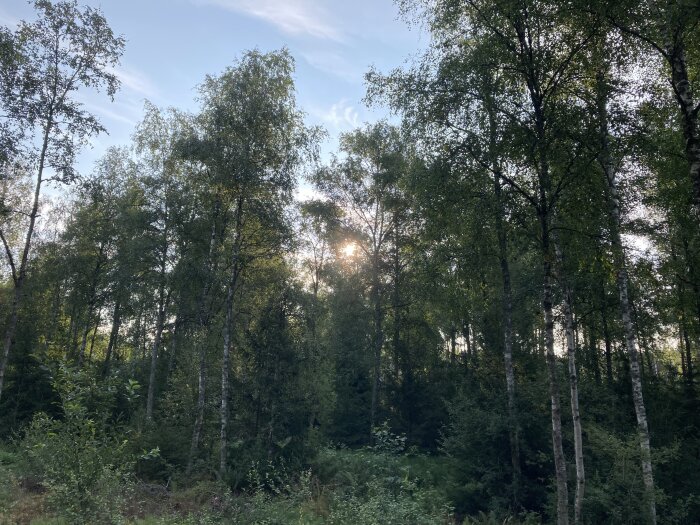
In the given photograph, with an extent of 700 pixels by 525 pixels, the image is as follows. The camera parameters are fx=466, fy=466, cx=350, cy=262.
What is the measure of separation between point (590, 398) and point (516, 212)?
8869 mm

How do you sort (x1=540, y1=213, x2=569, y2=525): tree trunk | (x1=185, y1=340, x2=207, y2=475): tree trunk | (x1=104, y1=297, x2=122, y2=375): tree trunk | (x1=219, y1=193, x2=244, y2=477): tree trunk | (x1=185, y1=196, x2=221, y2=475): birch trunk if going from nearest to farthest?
(x1=540, y1=213, x2=569, y2=525): tree trunk
(x1=219, y1=193, x2=244, y2=477): tree trunk
(x1=185, y1=340, x2=207, y2=475): tree trunk
(x1=185, y1=196, x2=221, y2=475): birch trunk
(x1=104, y1=297, x2=122, y2=375): tree trunk

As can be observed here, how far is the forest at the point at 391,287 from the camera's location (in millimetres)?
8680

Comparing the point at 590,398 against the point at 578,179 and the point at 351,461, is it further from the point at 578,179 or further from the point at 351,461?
the point at 578,179

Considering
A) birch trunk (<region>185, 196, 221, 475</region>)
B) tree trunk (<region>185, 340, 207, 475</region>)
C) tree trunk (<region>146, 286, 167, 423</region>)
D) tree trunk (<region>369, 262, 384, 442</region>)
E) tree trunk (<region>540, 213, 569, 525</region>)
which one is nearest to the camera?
tree trunk (<region>540, 213, 569, 525</region>)

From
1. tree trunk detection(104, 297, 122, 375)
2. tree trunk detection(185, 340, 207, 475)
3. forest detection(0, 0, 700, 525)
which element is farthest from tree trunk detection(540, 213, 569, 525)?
tree trunk detection(104, 297, 122, 375)

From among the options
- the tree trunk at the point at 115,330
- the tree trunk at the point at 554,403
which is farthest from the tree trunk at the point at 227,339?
the tree trunk at the point at 115,330

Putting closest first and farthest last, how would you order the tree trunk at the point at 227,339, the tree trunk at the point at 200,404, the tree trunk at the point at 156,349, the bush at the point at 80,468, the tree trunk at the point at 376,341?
the bush at the point at 80,468
the tree trunk at the point at 227,339
the tree trunk at the point at 200,404
the tree trunk at the point at 156,349
the tree trunk at the point at 376,341

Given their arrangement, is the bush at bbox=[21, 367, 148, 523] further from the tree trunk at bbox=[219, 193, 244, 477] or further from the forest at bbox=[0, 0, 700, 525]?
the tree trunk at bbox=[219, 193, 244, 477]

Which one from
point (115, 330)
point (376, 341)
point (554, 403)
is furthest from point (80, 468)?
point (115, 330)

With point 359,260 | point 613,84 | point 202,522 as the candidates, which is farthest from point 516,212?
point 359,260

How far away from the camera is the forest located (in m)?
8.68

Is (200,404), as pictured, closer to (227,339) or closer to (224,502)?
(227,339)

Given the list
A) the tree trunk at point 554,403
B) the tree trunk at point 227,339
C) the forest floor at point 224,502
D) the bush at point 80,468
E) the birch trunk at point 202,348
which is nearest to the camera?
the bush at point 80,468

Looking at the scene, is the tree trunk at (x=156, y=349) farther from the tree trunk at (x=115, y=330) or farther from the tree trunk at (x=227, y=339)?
the tree trunk at (x=227, y=339)
